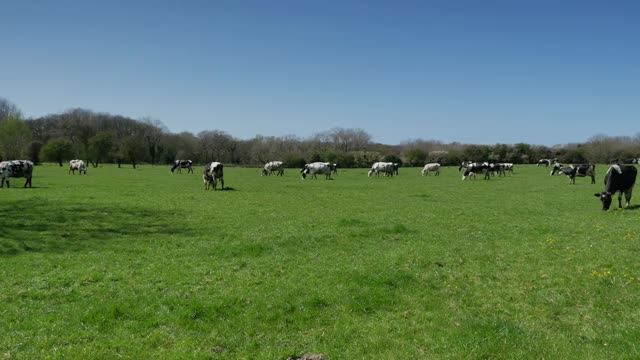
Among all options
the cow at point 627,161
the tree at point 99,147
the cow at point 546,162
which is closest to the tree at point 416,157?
the cow at point 546,162

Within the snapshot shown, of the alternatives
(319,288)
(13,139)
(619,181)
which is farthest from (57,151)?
(319,288)

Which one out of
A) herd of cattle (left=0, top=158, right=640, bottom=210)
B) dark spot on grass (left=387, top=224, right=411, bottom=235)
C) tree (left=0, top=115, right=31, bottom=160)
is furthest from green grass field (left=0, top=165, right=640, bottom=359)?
tree (left=0, top=115, right=31, bottom=160)

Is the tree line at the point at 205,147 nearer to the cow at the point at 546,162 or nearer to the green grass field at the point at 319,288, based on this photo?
the cow at the point at 546,162

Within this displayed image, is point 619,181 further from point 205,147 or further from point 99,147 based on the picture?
point 205,147

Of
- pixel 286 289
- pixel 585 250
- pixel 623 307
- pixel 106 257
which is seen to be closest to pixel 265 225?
pixel 106 257

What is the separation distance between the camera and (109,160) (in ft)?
390

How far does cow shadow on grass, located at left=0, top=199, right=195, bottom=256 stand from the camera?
15023 millimetres

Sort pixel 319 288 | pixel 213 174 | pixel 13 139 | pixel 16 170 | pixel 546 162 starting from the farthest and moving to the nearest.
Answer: pixel 546 162 → pixel 13 139 → pixel 213 174 → pixel 16 170 → pixel 319 288

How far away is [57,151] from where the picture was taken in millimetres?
94625

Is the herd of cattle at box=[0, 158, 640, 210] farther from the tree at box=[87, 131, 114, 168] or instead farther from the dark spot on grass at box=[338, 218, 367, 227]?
the tree at box=[87, 131, 114, 168]

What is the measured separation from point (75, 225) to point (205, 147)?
139m

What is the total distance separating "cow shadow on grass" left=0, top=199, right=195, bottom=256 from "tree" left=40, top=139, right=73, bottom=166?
3116 inches

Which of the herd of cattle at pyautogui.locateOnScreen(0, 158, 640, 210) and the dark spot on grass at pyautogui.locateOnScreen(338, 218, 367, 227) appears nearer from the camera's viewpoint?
the dark spot on grass at pyautogui.locateOnScreen(338, 218, 367, 227)

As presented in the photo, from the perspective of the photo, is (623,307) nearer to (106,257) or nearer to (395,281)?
(395,281)
